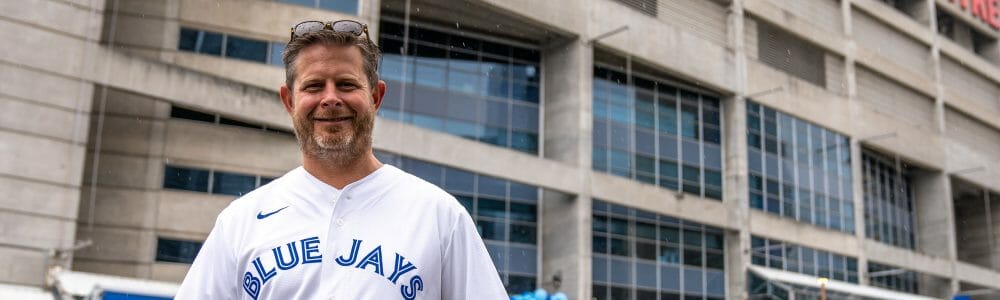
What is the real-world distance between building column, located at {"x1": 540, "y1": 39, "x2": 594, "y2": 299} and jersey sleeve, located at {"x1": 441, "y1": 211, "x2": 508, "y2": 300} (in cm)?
2920

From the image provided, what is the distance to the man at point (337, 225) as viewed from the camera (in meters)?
2.27

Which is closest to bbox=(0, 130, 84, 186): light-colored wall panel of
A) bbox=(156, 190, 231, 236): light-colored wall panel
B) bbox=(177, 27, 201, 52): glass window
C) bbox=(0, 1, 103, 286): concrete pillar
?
bbox=(0, 1, 103, 286): concrete pillar

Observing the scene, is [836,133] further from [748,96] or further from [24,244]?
[24,244]

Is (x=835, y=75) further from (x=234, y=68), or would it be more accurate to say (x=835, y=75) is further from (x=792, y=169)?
(x=234, y=68)

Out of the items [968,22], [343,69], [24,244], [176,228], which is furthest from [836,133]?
[343,69]

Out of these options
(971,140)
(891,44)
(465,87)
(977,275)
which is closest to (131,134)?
(465,87)

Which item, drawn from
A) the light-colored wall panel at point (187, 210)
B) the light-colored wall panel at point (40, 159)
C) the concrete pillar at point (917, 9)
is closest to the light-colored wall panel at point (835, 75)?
the concrete pillar at point (917, 9)

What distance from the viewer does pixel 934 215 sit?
4975cm

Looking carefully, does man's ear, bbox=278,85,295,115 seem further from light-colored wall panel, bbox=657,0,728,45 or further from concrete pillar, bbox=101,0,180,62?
light-colored wall panel, bbox=657,0,728,45

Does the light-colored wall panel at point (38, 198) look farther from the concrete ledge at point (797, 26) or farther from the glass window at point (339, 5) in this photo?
the concrete ledge at point (797, 26)

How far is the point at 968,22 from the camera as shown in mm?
52938

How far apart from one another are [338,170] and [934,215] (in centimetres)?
5170

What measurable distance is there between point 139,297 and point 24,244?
5.43 m

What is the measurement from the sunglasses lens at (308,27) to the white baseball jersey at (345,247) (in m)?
0.32
